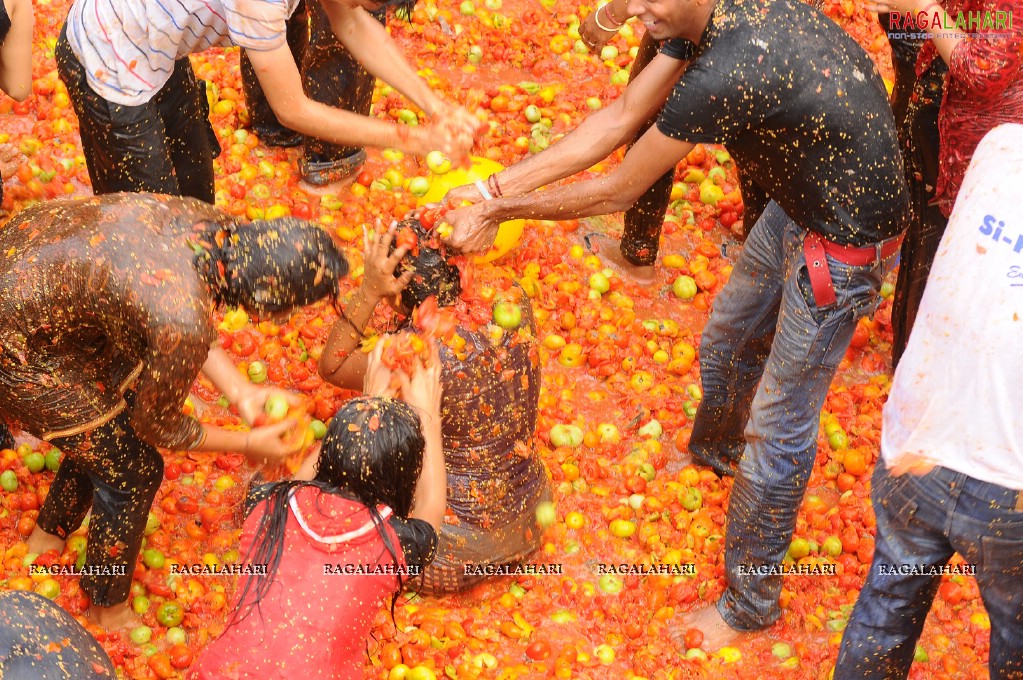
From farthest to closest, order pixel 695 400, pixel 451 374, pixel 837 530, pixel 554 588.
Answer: pixel 695 400 < pixel 837 530 < pixel 554 588 < pixel 451 374

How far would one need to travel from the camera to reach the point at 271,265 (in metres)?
3.01

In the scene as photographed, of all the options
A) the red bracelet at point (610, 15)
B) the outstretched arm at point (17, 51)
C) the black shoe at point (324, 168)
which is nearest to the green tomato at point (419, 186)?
the black shoe at point (324, 168)

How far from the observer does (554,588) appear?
4203mm

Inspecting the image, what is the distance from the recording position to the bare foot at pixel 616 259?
5523mm

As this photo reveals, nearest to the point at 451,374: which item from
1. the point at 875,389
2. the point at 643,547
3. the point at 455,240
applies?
the point at 455,240

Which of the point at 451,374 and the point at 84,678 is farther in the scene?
the point at 451,374

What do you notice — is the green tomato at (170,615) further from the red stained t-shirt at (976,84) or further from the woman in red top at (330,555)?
the red stained t-shirt at (976,84)

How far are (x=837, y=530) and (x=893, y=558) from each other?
4.61ft

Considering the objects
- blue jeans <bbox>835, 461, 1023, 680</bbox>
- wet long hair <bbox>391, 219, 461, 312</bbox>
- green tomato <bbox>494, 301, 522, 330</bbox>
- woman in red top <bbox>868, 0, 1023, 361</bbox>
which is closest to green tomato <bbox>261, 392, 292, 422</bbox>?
wet long hair <bbox>391, 219, 461, 312</bbox>

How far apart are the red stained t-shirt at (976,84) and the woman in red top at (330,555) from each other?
2.36 metres

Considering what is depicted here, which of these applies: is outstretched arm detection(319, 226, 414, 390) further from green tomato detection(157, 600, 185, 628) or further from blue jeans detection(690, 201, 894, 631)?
blue jeans detection(690, 201, 894, 631)

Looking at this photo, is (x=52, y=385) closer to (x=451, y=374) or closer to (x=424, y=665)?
(x=451, y=374)

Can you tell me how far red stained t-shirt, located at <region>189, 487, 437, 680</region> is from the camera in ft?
8.95

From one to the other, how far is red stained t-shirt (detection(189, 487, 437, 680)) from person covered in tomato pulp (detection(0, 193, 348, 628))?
1.92 ft
